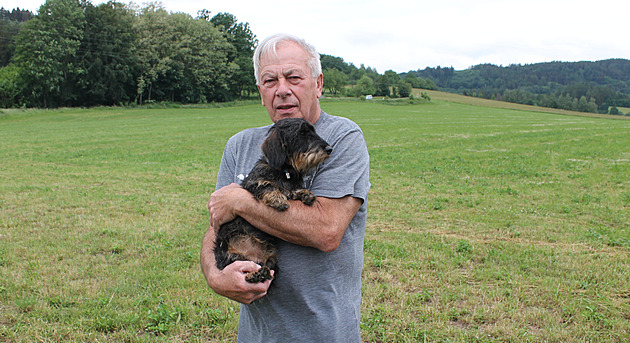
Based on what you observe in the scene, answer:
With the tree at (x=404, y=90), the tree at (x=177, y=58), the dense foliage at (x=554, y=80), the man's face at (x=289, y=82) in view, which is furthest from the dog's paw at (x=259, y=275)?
the dense foliage at (x=554, y=80)

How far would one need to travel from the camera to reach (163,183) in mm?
14125

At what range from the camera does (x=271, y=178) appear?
290cm

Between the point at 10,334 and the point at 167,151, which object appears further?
the point at 167,151

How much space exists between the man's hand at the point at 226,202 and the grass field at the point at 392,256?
2879mm

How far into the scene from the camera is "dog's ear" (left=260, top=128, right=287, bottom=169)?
2760 mm

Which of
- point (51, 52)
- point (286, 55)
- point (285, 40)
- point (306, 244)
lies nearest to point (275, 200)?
point (306, 244)

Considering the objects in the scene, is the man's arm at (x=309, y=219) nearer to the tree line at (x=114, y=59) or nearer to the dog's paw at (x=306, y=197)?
the dog's paw at (x=306, y=197)

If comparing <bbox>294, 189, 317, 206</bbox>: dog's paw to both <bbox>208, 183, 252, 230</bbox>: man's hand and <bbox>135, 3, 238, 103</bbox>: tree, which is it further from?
<bbox>135, 3, 238, 103</bbox>: tree

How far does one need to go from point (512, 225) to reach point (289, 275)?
8185 mm

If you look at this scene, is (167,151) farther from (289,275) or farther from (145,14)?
(145,14)

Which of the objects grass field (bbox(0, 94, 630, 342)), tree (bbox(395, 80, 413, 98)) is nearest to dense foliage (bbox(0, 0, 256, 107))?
tree (bbox(395, 80, 413, 98))

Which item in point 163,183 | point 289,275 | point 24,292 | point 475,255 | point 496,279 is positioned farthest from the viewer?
point 163,183

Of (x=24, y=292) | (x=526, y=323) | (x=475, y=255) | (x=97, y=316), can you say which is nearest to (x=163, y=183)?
(x=24, y=292)

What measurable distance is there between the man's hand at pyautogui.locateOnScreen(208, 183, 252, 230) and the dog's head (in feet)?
1.26
